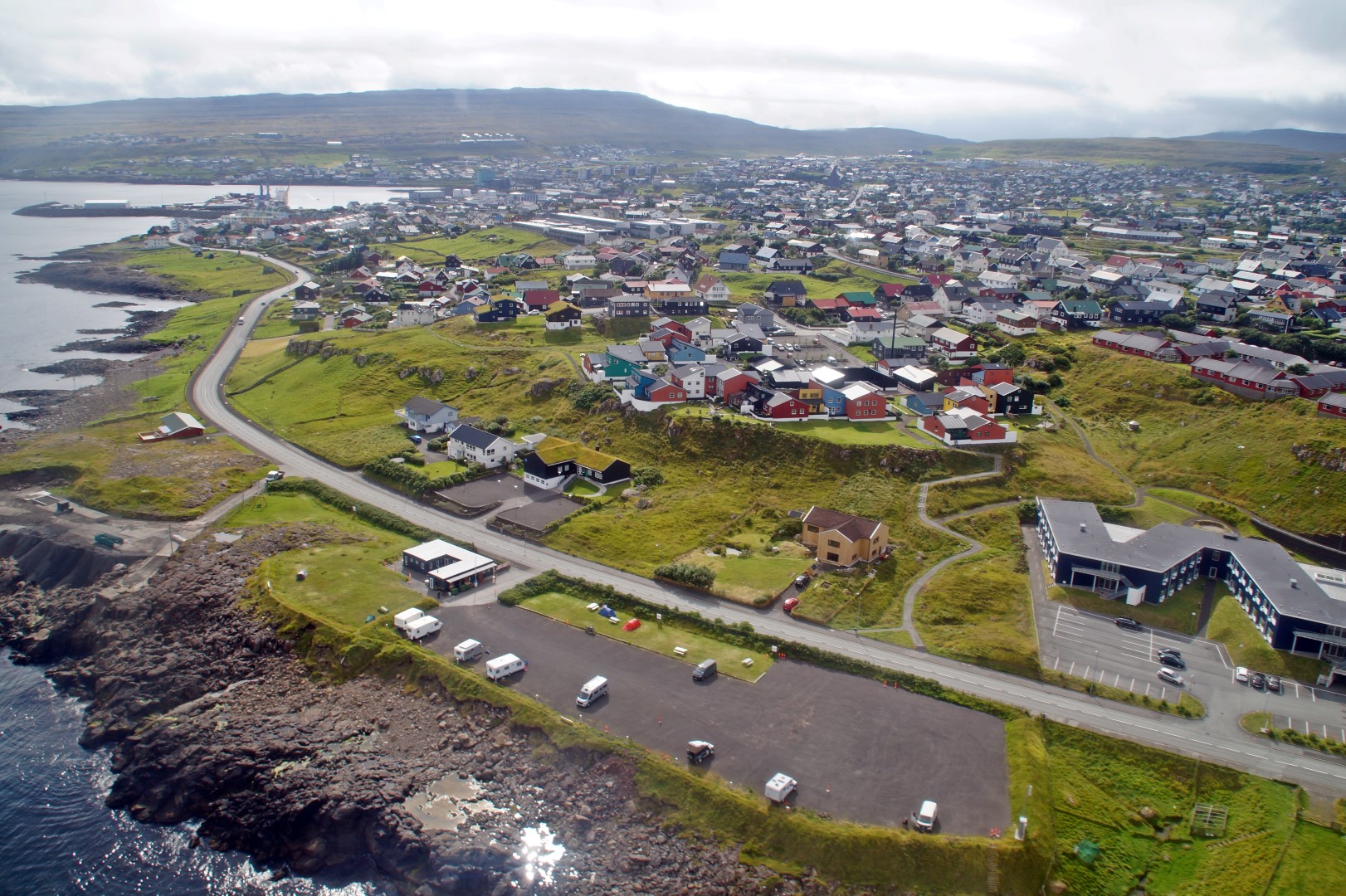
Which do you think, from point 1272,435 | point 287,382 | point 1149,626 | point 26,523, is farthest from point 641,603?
point 287,382

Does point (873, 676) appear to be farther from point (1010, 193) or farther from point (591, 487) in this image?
point (1010, 193)

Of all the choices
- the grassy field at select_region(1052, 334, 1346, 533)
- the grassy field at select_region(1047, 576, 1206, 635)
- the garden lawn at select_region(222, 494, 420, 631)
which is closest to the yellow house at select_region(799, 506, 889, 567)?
the grassy field at select_region(1047, 576, 1206, 635)

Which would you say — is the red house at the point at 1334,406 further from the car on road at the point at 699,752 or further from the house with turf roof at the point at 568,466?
the car on road at the point at 699,752

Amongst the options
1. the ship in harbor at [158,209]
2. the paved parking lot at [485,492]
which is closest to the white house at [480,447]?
the paved parking lot at [485,492]

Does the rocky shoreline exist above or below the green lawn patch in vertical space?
below

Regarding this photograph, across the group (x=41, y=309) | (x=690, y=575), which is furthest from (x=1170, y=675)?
(x=41, y=309)

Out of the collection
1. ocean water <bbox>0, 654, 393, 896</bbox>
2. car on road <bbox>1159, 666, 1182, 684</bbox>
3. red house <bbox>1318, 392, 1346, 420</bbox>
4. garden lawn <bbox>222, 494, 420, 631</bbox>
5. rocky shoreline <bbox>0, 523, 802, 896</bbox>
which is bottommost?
ocean water <bbox>0, 654, 393, 896</bbox>

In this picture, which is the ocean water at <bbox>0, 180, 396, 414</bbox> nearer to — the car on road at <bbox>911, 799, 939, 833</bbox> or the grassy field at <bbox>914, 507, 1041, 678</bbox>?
the grassy field at <bbox>914, 507, 1041, 678</bbox>
